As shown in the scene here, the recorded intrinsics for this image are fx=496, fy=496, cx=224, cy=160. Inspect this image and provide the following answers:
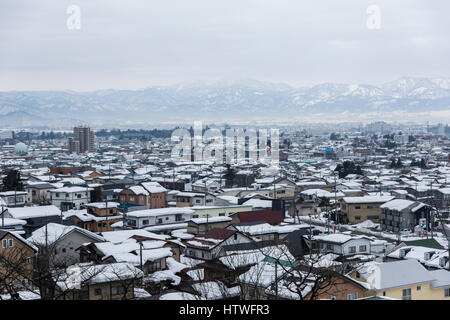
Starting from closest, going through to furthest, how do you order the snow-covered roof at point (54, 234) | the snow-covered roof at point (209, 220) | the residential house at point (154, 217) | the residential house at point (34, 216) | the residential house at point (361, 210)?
the snow-covered roof at point (54, 234) < the residential house at point (34, 216) < the snow-covered roof at point (209, 220) < the residential house at point (154, 217) < the residential house at point (361, 210)

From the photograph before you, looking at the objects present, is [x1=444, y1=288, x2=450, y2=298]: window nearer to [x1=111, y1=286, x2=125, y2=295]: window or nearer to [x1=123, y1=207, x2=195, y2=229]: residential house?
[x1=111, y1=286, x2=125, y2=295]: window

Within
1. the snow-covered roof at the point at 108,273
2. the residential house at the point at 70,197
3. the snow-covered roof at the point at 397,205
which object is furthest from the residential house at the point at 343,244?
the residential house at the point at 70,197

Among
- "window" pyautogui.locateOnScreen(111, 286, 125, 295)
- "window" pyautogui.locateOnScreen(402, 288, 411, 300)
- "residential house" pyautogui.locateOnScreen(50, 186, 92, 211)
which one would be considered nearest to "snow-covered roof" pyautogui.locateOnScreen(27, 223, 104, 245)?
"window" pyautogui.locateOnScreen(111, 286, 125, 295)

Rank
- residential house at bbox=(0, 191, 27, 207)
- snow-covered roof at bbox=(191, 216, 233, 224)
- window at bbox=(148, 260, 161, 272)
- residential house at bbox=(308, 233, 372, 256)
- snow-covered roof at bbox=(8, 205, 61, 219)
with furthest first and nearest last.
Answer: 1. residential house at bbox=(0, 191, 27, 207)
2. snow-covered roof at bbox=(191, 216, 233, 224)
3. snow-covered roof at bbox=(8, 205, 61, 219)
4. residential house at bbox=(308, 233, 372, 256)
5. window at bbox=(148, 260, 161, 272)

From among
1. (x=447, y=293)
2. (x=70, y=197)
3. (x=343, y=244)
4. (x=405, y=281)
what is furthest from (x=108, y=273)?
(x=70, y=197)

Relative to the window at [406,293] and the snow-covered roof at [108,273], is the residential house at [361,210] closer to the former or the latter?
the window at [406,293]

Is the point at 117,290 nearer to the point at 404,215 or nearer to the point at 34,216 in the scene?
the point at 34,216
